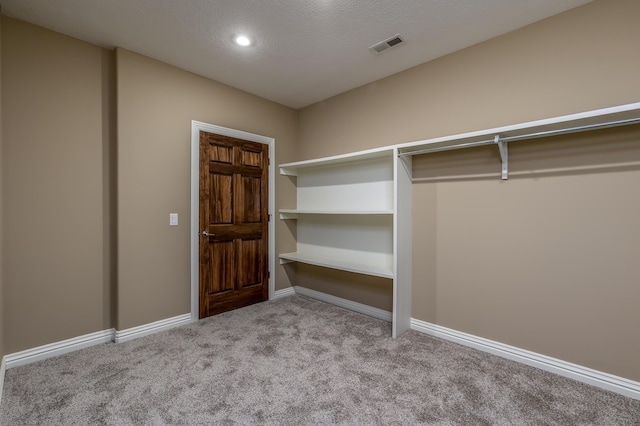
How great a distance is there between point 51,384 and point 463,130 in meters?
3.70

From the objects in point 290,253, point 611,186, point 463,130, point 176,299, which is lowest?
point 176,299

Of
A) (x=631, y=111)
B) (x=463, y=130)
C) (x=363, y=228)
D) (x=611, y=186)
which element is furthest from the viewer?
(x=363, y=228)

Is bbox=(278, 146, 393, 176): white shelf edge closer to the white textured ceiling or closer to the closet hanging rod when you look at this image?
the closet hanging rod

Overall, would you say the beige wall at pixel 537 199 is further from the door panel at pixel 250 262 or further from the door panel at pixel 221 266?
the door panel at pixel 221 266

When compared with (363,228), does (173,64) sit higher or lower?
higher

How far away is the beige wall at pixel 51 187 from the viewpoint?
223cm

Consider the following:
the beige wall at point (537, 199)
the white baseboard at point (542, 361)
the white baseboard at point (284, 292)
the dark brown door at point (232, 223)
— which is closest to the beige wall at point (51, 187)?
the dark brown door at point (232, 223)

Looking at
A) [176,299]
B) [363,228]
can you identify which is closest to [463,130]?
[363,228]

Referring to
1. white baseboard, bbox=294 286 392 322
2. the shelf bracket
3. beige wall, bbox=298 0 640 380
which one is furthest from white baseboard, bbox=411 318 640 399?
the shelf bracket

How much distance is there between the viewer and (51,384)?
78.6 inches

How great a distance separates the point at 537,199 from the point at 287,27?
2.36 meters

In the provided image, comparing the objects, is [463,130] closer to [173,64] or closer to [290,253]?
[290,253]

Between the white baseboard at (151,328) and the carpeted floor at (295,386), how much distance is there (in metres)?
0.10

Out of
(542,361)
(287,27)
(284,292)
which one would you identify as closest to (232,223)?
(284,292)
